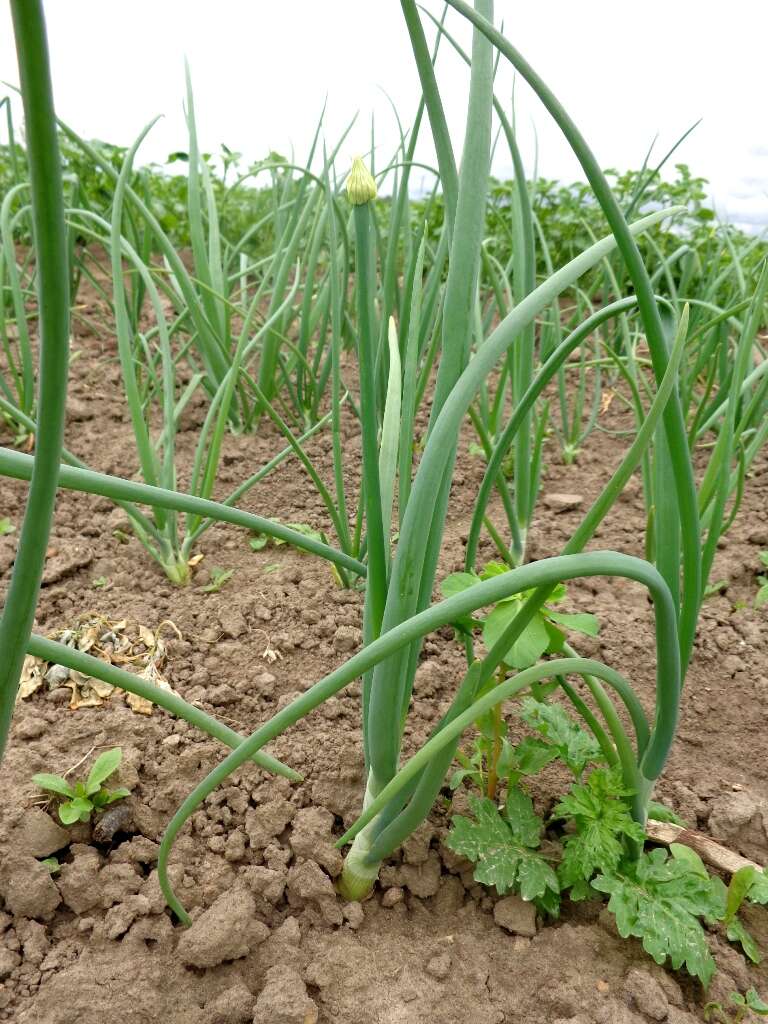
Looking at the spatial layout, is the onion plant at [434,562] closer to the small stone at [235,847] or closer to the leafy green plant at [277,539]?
the small stone at [235,847]

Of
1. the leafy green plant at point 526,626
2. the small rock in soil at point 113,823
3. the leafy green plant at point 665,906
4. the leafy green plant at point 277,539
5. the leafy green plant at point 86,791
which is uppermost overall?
the leafy green plant at point 526,626

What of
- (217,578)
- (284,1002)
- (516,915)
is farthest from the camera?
(217,578)

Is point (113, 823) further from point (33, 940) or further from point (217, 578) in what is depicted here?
point (217, 578)

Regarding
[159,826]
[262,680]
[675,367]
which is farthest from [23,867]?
[675,367]

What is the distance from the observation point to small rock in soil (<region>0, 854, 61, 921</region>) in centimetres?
76

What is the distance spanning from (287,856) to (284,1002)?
0.54 ft

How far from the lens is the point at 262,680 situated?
42.9 inches

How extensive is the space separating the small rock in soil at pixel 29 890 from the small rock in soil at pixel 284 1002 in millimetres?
245

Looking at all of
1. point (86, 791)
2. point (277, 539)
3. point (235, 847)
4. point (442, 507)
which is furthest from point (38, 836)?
point (277, 539)

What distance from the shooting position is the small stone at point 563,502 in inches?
67.8

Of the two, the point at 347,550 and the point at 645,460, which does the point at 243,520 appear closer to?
the point at 347,550

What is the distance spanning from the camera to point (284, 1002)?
0.68 m

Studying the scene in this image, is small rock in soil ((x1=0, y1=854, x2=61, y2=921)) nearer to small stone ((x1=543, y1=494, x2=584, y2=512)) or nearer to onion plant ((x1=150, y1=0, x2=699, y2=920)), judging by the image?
onion plant ((x1=150, y1=0, x2=699, y2=920))

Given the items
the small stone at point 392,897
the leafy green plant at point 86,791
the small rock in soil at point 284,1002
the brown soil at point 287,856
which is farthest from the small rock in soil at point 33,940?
the small stone at point 392,897
